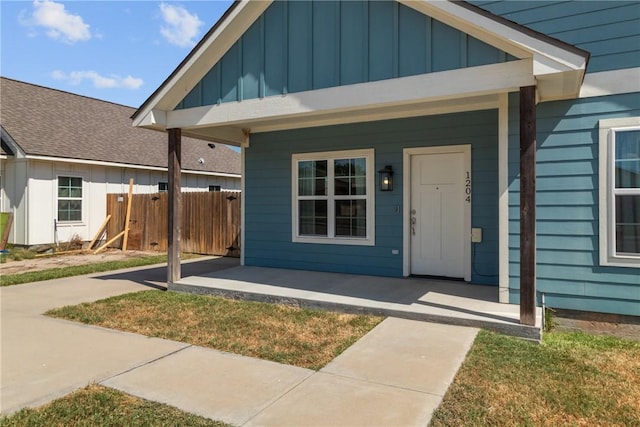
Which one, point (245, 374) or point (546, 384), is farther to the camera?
point (245, 374)

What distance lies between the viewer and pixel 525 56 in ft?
14.3

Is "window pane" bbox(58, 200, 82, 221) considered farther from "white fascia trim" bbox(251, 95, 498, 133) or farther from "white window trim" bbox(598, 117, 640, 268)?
"white window trim" bbox(598, 117, 640, 268)

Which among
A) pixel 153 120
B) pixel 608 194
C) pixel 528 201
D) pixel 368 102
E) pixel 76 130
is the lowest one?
pixel 528 201

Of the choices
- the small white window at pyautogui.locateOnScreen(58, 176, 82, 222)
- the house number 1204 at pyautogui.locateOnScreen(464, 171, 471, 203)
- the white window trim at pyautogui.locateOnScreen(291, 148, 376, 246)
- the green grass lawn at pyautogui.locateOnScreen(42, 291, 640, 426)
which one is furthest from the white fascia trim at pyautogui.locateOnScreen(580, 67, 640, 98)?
the small white window at pyautogui.locateOnScreen(58, 176, 82, 222)

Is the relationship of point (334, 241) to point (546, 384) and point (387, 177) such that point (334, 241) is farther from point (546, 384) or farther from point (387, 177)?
point (546, 384)

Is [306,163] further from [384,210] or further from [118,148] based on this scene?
[118,148]

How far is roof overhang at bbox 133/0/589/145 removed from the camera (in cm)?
425

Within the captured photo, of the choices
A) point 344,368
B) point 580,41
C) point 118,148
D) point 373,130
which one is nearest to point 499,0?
point 580,41

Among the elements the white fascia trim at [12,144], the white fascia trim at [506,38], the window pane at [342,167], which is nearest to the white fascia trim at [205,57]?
the white fascia trim at [506,38]

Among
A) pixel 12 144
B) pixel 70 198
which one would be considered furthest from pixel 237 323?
pixel 12 144

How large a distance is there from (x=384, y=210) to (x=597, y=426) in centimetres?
493

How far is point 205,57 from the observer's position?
6.30 meters

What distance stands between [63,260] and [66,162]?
3521 millimetres

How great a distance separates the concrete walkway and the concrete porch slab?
235 millimetres
